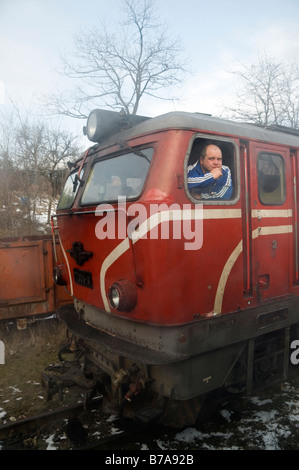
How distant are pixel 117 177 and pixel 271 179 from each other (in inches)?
63.8

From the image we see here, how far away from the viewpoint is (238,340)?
3385 millimetres

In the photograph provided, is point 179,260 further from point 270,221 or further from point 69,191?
point 69,191

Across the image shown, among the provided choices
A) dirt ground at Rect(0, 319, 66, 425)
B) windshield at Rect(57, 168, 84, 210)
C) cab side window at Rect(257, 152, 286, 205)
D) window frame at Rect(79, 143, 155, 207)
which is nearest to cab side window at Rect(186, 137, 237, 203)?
window frame at Rect(79, 143, 155, 207)

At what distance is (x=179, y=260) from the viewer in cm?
291

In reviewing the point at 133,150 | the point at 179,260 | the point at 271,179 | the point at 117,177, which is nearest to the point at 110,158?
the point at 117,177

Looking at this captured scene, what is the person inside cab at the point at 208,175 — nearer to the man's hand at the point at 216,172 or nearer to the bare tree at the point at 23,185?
the man's hand at the point at 216,172

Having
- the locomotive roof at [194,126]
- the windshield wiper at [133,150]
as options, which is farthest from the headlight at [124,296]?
the locomotive roof at [194,126]

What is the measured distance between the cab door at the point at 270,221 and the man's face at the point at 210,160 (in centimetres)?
50

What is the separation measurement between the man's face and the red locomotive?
→ 0.24 feet

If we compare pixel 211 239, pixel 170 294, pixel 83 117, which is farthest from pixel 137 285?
pixel 83 117

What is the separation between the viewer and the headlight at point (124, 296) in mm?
3039

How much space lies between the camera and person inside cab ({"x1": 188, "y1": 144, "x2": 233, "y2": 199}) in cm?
312

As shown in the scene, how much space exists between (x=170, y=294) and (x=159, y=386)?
2.80 ft
